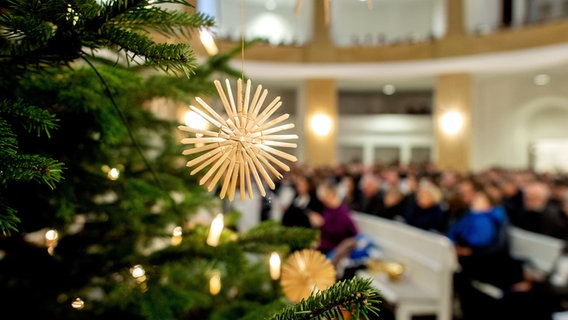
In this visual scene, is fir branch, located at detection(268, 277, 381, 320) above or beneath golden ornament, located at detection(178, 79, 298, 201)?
beneath

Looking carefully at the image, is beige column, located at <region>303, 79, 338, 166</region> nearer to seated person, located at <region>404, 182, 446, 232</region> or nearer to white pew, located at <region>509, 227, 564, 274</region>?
seated person, located at <region>404, 182, 446, 232</region>

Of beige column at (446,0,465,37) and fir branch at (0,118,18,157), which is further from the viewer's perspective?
beige column at (446,0,465,37)

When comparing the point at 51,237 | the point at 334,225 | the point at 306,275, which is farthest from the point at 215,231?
the point at 334,225

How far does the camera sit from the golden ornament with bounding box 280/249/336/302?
119 cm

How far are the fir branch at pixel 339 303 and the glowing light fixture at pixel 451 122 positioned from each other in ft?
53.2

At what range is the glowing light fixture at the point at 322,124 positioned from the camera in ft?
55.9

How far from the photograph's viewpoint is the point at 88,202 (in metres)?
1.23

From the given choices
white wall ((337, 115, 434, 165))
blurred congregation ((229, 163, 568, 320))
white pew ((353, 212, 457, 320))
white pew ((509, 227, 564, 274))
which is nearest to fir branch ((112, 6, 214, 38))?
blurred congregation ((229, 163, 568, 320))

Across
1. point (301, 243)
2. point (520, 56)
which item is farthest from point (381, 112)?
point (301, 243)

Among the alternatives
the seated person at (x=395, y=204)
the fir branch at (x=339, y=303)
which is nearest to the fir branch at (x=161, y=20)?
the fir branch at (x=339, y=303)

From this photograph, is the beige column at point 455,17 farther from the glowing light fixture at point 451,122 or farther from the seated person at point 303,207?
the seated person at point 303,207

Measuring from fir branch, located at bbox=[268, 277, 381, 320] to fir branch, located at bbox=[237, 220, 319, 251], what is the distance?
1.95 feet

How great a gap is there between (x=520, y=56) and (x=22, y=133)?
51.0 feet

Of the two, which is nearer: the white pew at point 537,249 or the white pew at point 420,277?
the white pew at point 420,277
